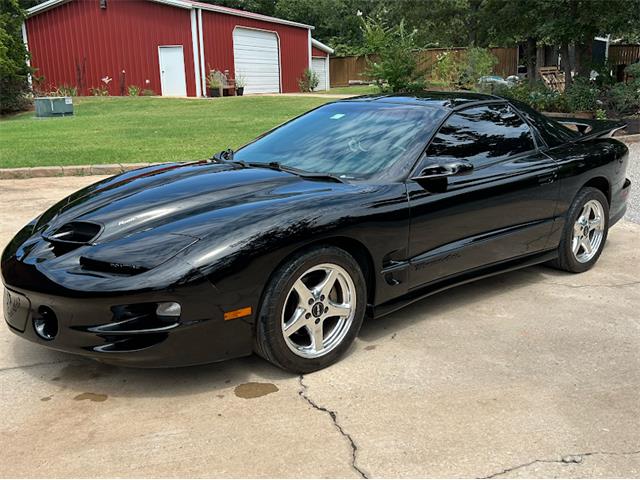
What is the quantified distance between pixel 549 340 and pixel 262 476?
6.95ft

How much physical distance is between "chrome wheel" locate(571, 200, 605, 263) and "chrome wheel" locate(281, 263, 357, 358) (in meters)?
2.36

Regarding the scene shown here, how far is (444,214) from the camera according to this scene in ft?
12.4

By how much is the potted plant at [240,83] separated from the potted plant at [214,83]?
1325 mm

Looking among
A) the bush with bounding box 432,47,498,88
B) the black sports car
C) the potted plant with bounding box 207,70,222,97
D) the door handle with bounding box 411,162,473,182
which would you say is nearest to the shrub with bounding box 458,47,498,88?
the bush with bounding box 432,47,498,88

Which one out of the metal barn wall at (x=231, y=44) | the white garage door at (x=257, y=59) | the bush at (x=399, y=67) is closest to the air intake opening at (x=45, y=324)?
the bush at (x=399, y=67)

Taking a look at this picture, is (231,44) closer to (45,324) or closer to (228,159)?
(228,159)

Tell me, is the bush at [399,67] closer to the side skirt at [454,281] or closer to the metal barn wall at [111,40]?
the metal barn wall at [111,40]

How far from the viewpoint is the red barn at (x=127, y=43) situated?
84.7 ft

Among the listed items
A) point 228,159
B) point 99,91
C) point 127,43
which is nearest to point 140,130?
point 228,159

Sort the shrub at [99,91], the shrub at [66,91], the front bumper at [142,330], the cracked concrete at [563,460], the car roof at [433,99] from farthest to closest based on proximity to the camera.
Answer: the shrub at [99,91], the shrub at [66,91], the car roof at [433,99], the front bumper at [142,330], the cracked concrete at [563,460]

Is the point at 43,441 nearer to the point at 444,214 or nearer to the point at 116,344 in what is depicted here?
the point at 116,344

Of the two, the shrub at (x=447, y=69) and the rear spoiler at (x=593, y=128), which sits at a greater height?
the shrub at (x=447, y=69)

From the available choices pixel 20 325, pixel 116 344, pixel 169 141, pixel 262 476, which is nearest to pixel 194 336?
pixel 116 344

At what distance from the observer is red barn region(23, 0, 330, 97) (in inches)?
1017
